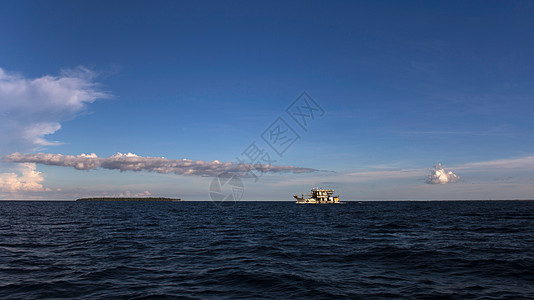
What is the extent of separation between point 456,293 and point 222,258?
12637 millimetres

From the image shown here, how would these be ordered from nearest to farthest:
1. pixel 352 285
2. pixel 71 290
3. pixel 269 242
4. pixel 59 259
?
pixel 71 290, pixel 352 285, pixel 59 259, pixel 269 242

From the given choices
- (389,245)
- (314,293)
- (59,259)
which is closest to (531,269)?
(389,245)

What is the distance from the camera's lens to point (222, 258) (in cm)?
1997

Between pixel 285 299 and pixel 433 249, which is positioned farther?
pixel 433 249

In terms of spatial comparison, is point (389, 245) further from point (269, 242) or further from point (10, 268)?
point (10, 268)

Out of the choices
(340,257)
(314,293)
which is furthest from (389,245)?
(314,293)

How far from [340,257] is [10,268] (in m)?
18.3

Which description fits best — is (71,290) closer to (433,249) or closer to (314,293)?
(314,293)

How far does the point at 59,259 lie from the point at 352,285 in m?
17.1

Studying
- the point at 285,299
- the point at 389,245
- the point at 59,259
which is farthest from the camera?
the point at 389,245

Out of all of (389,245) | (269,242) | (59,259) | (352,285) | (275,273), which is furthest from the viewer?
(269,242)

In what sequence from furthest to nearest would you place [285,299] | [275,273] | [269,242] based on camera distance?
[269,242]
[275,273]
[285,299]

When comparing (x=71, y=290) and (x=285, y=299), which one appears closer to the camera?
(x=285, y=299)

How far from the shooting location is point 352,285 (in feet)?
45.8
